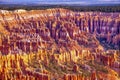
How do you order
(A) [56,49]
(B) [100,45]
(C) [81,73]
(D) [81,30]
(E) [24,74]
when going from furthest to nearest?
(D) [81,30]
(B) [100,45]
(A) [56,49]
(C) [81,73]
(E) [24,74]

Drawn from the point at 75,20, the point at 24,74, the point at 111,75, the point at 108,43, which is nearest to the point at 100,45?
the point at 108,43

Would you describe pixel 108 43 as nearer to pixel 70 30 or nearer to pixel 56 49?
pixel 70 30

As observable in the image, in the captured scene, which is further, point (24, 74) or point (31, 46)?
point (31, 46)

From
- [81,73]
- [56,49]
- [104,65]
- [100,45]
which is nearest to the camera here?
[81,73]

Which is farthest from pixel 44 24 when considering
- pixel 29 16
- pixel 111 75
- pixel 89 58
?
pixel 111 75

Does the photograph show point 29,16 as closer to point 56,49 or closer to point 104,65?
point 56,49

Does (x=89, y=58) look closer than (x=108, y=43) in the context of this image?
Yes
